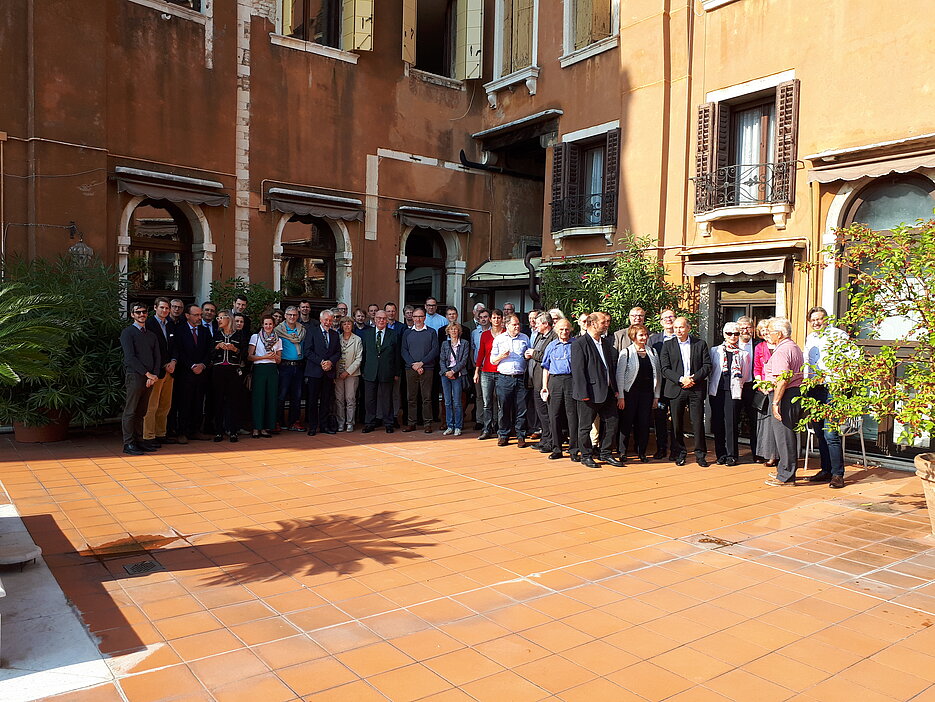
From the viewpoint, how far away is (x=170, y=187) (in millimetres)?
13453

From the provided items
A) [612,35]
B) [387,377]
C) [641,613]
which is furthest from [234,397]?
[612,35]

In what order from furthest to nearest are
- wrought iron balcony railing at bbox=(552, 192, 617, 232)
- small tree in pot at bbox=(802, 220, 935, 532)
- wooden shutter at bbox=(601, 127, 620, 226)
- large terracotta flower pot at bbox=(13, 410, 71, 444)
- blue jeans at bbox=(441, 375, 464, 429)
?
wrought iron balcony railing at bbox=(552, 192, 617, 232), wooden shutter at bbox=(601, 127, 620, 226), blue jeans at bbox=(441, 375, 464, 429), large terracotta flower pot at bbox=(13, 410, 71, 444), small tree in pot at bbox=(802, 220, 935, 532)

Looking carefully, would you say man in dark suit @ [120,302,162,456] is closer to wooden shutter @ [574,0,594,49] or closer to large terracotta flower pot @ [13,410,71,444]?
large terracotta flower pot @ [13,410,71,444]

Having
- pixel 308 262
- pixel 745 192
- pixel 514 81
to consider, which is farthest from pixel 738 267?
pixel 308 262

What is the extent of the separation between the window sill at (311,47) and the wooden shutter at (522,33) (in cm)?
352

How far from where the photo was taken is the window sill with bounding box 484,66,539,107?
52.1 feet

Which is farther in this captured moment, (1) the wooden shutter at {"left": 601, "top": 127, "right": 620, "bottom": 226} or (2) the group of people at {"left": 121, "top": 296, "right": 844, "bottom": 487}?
(1) the wooden shutter at {"left": 601, "top": 127, "right": 620, "bottom": 226}

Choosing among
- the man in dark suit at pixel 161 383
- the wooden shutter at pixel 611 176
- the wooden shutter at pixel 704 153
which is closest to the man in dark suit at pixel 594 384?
the wooden shutter at pixel 704 153

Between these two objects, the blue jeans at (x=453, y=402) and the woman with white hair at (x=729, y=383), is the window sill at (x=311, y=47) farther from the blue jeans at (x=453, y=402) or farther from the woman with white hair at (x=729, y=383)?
the woman with white hair at (x=729, y=383)

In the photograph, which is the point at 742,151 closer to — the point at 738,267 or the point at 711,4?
the point at 738,267

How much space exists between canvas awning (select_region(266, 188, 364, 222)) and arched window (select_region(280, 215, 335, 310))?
0.47 metres

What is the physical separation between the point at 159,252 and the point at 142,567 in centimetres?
1007

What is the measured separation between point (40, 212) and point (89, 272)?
1.85 meters

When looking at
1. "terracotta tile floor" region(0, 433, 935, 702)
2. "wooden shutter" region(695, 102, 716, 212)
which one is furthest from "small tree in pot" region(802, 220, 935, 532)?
"wooden shutter" region(695, 102, 716, 212)
